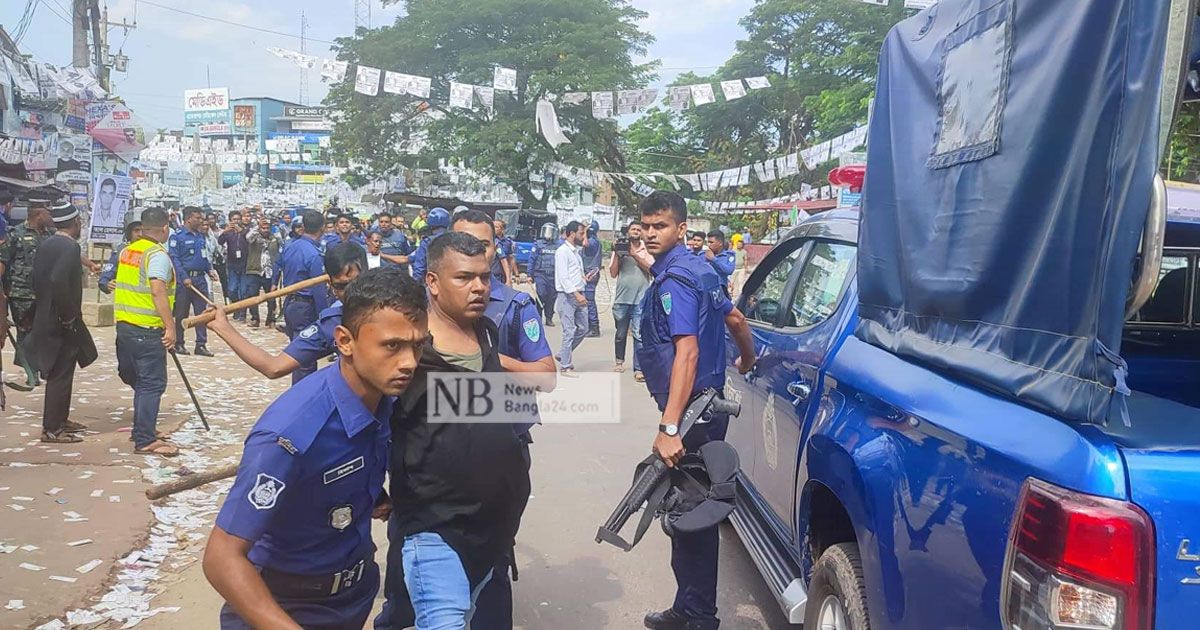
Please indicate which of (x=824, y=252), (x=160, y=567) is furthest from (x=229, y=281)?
(x=824, y=252)

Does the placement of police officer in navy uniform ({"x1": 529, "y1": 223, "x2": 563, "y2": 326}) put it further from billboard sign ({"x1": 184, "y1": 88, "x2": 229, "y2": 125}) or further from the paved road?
billboard sign ({"x1": 184, "y1": 88, "x2": 229, "y2": 125})

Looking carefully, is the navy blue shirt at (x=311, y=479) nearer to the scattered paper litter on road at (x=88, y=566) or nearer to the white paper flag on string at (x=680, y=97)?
the scattered paper litter on road at (x=88, y=566)

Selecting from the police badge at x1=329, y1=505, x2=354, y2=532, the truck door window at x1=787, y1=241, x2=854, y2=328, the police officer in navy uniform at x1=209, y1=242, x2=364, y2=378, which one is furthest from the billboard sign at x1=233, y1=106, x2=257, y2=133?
the police badge at x1=329, y1=505, x2=354, y2=532

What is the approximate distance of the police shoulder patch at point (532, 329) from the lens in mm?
2908

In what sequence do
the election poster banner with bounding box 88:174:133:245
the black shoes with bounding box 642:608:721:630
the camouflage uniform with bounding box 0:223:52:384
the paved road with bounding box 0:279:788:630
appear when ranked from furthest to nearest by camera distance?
the election poster banner with bounding box 88:174:133:245 < the camouflage uniform with bounding box 0:223:52:384 < the paved road with bounding box 0:279:788:630 < the black shoes with bounding box 642:608:721:630

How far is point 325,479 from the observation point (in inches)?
73.3

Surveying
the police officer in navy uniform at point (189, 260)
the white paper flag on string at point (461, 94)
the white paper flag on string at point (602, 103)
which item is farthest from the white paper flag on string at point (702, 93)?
the police officer in navy uniform at point (189, 260)

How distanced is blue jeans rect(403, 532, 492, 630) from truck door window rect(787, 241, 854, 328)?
1.71 meters

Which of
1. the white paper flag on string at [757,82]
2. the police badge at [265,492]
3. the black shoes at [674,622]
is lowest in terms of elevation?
the black shoes at [674,622]

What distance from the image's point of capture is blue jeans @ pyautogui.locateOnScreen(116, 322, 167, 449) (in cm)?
563

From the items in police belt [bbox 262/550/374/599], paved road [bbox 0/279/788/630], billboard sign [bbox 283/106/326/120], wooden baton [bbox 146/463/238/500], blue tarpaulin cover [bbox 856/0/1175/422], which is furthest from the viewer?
billboard sign [bbox 283/106/326/120]

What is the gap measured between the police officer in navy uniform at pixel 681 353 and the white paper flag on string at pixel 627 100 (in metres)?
16.1

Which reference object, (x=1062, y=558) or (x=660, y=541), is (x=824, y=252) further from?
(x=1062, y=558)

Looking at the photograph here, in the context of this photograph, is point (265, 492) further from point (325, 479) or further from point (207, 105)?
point (207, 105)
